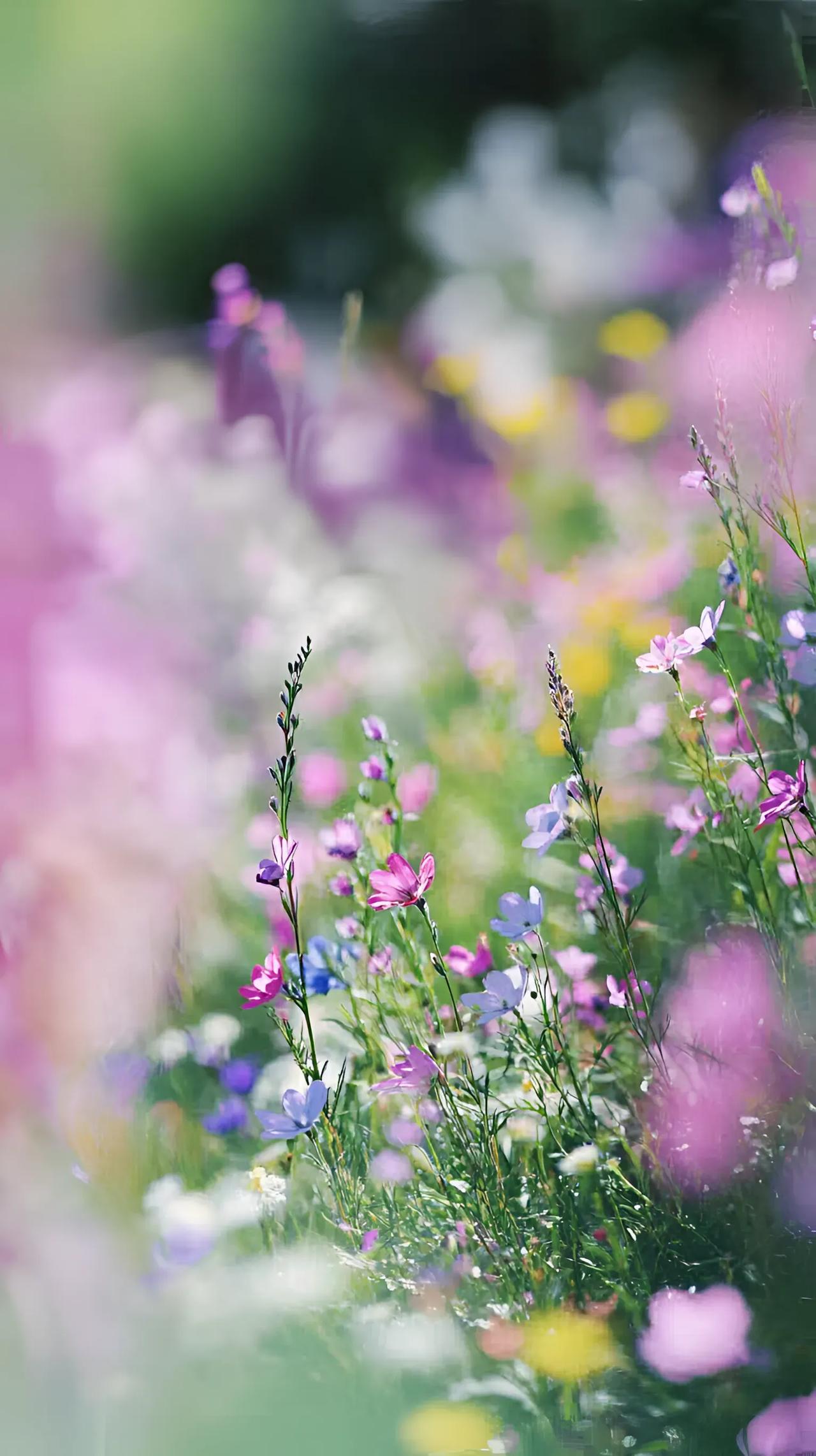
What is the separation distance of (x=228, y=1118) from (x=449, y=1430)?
0.30m

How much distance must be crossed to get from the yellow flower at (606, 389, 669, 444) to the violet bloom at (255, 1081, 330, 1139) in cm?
61

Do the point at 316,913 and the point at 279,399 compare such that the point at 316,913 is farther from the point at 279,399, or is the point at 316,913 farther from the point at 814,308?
the point at 814,308

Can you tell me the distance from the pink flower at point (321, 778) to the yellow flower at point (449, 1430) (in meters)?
0.49

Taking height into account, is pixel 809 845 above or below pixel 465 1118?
above

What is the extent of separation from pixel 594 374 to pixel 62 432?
484 mm

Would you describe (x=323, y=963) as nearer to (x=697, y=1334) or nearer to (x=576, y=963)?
(x=576, y=963)

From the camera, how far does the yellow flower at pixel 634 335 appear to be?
924 mm

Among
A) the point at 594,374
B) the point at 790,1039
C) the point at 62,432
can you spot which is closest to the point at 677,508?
the point at 594,374

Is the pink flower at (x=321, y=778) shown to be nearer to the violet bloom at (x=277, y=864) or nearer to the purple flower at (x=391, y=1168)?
the violet bloom at (x=277, y=864)

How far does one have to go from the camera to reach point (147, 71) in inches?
38.1

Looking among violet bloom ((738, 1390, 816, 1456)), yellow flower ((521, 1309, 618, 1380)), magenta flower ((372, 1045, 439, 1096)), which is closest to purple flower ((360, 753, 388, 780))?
magenta flower ((372, 1045, 439, 1096))

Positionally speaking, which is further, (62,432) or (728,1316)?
(62,432)

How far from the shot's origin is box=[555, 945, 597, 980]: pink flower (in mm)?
893

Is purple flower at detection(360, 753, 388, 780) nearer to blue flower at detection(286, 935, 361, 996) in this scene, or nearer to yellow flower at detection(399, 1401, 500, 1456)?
blue flower at detection(286, 935, 361, 996)
